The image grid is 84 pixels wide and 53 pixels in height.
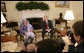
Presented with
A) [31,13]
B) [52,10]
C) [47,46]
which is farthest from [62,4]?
[47,46]

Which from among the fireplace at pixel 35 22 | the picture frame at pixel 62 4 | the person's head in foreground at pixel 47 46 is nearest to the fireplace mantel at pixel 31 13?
the fireplace at pixel 35 22

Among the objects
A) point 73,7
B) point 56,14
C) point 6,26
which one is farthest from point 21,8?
point 73,7

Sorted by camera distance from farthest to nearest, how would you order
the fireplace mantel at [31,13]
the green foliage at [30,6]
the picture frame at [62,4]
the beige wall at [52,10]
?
the picture frame at [62,4] < the fireplace mantel at [31,13] < the beige wall at [52,10] < the green foliage at [30,6]

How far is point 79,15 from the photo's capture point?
612 cm

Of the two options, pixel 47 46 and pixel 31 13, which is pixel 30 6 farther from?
pixel 47 46

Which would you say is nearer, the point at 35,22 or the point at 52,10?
the point at 35,22

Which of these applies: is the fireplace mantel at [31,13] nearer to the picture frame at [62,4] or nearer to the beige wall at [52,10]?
the beige wall at [52,10]

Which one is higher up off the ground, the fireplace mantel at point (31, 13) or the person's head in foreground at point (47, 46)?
the person's head in foreground at point (47, 46)

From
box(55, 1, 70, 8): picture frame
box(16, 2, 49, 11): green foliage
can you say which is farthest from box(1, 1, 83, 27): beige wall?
box(16, 2, 49, 11): green foliage

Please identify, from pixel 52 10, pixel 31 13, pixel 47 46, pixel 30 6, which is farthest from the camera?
pixel 52 10

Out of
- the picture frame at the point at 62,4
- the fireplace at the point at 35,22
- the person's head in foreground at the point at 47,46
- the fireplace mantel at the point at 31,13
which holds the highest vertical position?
the person's head in foreground at the point at 47,46

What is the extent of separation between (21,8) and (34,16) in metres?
0.80

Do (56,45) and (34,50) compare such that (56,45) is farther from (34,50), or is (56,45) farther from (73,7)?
(73,7)

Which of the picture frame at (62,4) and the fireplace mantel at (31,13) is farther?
the picture frame at (62,4)
